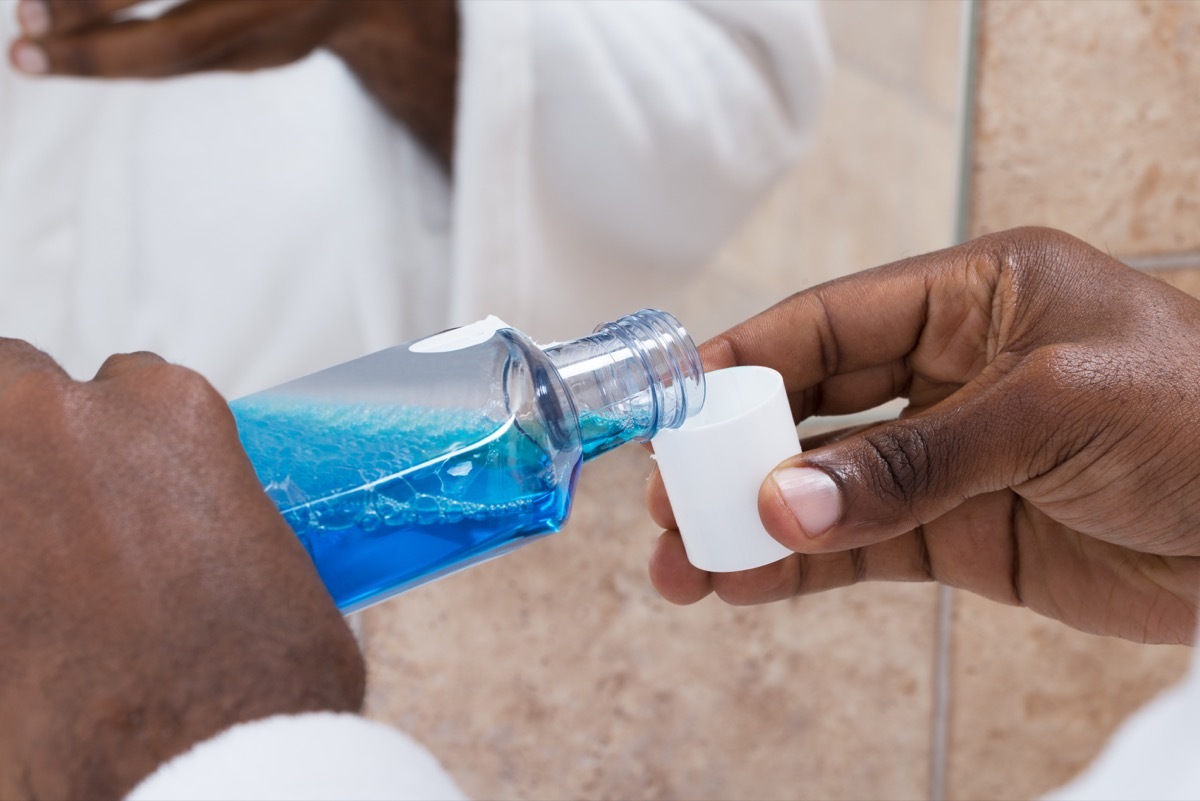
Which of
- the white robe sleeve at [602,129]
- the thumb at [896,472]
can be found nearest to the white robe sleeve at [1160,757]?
the thumb at [896,472]

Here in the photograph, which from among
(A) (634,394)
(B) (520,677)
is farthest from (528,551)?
(A) (634,394)

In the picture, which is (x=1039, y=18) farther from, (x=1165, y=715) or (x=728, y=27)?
(x=1165, y=715)

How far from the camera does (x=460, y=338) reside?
0.22 m

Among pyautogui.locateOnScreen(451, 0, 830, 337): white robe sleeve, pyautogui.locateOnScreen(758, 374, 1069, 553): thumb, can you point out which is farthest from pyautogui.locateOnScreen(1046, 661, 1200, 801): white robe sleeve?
pyautogui.locateOnScreen(451, 0, 830, 337): white robe sleeve

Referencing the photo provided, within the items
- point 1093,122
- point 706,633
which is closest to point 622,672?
point 706,633

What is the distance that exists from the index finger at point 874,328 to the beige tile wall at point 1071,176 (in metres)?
0.09

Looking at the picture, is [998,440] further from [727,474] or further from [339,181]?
[339,181]

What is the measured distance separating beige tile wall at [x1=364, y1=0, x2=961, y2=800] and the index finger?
6 cm

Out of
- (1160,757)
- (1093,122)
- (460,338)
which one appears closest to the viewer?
(1160,757)

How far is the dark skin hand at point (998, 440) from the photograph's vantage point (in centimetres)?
22

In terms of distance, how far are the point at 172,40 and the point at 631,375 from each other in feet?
0.64

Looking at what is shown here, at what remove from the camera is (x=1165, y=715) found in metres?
0.12

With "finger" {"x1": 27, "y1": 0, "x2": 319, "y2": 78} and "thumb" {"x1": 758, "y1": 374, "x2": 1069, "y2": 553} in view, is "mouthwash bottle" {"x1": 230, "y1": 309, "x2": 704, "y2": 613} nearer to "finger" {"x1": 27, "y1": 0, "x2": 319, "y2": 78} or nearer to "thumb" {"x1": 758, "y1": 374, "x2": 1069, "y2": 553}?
"thumb" {"x1": 758, "y1": 374, "x2": 1069, "y2": 553}

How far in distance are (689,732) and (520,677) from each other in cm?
7
